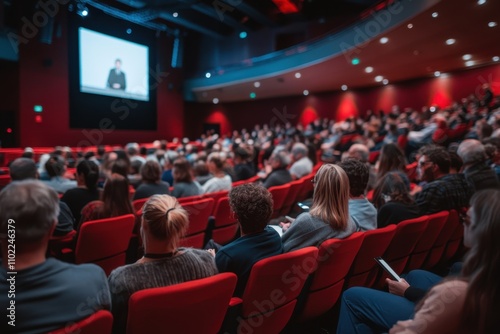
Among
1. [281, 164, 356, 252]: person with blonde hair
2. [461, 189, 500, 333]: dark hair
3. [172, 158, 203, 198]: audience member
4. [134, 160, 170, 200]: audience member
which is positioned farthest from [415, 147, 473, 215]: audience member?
[134, 160, 170, 200]: audience member

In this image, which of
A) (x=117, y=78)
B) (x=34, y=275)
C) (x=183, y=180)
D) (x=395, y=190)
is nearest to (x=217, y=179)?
(x=183, y=180)

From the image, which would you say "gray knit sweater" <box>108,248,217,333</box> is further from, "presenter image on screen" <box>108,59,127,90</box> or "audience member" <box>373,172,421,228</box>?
"presenter image on screen" <box>108,59,127,90</box>

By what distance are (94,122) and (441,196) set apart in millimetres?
12680

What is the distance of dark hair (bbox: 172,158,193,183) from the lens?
414 centimetres

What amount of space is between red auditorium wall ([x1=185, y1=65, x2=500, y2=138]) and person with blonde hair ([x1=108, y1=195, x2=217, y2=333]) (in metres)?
14.2

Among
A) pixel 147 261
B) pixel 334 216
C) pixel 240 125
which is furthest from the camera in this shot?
pixel 240 125

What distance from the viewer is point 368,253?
84.8 inches

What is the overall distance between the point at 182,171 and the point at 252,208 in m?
2.45

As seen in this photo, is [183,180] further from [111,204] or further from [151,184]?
[111,204]

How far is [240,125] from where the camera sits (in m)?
20.6

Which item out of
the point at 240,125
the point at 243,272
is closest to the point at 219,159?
the point at 243,272

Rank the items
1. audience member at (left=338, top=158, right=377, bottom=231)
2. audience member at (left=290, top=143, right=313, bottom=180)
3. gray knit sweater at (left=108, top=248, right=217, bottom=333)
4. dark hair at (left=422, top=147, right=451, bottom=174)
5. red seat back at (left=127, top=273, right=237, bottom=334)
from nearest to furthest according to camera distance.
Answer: red seat back at (left=127, top=273, right=237, bottom=334)
gray knit sweater at (left=108, top=248, right=217, bottom=333)
audience member at (left=338, top=158, right=377, bottom=231)
dark hair at (left=422, top=147, right=451, bottom=174)
audience member at (left=290, top=143, right=313, bottom=180)

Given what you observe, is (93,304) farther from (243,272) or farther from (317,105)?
(317,105)

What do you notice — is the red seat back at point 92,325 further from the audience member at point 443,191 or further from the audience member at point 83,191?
the audience member at point 443,191
